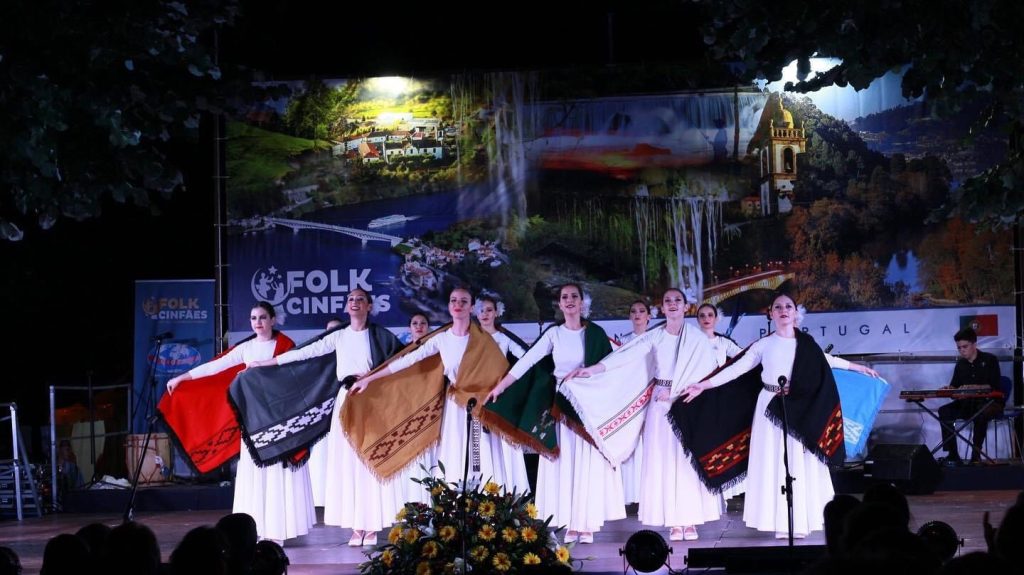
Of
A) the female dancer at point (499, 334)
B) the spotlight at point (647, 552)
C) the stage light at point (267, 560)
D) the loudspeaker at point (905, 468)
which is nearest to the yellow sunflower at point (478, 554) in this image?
the spotlight at point (647, 552)

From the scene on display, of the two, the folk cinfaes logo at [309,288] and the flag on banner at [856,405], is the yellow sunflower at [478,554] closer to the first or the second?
the flag on banner at [856,405]

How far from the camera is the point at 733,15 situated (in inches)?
223

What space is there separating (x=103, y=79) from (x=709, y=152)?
27.0 ft

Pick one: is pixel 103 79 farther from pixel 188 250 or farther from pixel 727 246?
pixel 188 250

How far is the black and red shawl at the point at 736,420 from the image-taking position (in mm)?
8039

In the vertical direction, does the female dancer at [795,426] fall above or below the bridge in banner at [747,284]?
below

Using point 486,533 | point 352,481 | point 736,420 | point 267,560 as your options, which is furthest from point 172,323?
point 267,560

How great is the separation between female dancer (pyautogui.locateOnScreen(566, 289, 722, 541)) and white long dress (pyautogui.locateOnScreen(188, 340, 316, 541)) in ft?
7.60

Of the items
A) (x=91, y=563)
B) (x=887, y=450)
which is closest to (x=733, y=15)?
(x=91, y=563)

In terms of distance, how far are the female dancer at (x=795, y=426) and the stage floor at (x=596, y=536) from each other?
190 millimetres

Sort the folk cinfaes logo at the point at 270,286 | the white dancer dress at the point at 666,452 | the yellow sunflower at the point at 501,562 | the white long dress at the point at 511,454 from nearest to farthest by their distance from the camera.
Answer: the yellow sunflower at the point at 501,562, the white dancer dress at the point at 666,452, the white long dress at the point at 511,454, the folk cinfaes logo at the point at 270,286

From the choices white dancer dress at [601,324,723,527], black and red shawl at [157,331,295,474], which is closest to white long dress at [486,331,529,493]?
white dancer dress at [601,324,723,527]

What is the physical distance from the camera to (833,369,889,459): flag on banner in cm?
970

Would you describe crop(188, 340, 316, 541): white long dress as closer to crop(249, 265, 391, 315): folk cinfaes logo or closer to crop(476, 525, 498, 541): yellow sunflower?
crop(476, 525, 498, 541): yellow sunflower
